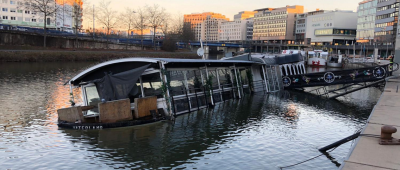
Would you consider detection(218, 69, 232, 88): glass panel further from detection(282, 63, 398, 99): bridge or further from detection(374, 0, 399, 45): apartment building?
detection(374, 0, 399, 45): apartment building

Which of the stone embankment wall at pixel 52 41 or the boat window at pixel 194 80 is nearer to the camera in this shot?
the boat window at pixel 194 80

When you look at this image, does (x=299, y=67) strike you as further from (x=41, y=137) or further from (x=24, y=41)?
(x=24, y=41)

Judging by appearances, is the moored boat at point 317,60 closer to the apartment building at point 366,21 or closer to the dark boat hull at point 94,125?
the apartment building at point 366,21

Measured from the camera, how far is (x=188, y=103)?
22.9 m

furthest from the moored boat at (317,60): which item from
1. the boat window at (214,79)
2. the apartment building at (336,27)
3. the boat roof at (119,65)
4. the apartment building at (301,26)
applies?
the apartment building at (301,26)

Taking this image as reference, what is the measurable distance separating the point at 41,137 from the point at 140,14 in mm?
93890

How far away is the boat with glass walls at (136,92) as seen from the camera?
730 inches

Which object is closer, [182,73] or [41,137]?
[41,137]

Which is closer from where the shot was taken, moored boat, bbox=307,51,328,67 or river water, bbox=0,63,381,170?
river water, bbox=0,63,381,170

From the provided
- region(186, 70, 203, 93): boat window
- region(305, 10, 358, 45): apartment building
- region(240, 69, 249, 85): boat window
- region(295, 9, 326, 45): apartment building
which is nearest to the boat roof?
region(186, 70, 203, 93): boat window

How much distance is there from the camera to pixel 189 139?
1728 centimetres

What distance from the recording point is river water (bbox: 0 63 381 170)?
1381 centimetres

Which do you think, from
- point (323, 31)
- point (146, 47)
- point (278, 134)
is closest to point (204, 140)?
point (278, 134)

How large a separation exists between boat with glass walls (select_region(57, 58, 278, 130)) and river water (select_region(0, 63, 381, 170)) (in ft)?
2.31
